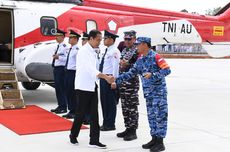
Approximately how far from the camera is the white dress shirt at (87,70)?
5.33m

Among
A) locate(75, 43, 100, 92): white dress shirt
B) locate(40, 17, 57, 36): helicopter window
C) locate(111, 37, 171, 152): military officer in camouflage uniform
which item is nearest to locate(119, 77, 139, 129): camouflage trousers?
locate(111, 37, 171, 152): military officer in camouflage uniform

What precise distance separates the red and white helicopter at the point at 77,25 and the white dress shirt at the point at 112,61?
278 cm

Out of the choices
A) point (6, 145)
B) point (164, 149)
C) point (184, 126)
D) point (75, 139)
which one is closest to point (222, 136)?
point (184, 126)

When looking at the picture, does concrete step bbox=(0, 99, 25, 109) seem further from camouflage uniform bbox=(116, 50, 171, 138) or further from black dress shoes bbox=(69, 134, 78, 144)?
camouflage uniform bbox=(116, 50, 171, 138)

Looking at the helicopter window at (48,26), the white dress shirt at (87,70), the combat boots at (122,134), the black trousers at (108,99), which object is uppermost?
the helicopter window at (48,26)

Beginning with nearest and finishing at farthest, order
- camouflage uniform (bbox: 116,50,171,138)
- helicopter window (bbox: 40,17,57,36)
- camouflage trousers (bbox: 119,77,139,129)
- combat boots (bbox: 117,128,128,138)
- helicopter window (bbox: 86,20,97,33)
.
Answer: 1. camouflage uniform (bbox: 116,50,171,138)
2. camouflage trousers (bbox: 119,77,139,129)
3. combat boots (bbox: 117,128,128,138)
4. helicopter window (bbox: 40,17,57,36)
5. helicopter window (bbox: 86,20,97,33)

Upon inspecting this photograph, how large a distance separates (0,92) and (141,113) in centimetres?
300

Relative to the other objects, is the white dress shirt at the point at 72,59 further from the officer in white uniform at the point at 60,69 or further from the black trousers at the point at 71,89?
the officer in white uniform at the point at 60,69

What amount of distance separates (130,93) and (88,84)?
84cm

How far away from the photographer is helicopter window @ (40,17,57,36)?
9.16 m

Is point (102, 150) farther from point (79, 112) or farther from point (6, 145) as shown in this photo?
point (6, 145)

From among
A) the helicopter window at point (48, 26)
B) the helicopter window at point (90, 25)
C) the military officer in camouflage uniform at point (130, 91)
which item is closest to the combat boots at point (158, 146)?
the military officer in camouflage uniform at point (130, 91)

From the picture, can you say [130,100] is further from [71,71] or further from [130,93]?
[71,71]

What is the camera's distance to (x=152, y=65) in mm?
5254
